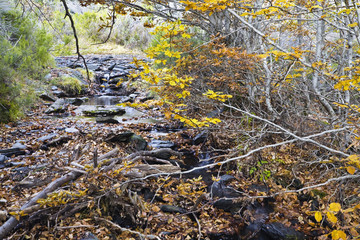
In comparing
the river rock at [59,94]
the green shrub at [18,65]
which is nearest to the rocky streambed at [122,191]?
the green shrub at [18,65]

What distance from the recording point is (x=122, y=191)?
3049 millimetres

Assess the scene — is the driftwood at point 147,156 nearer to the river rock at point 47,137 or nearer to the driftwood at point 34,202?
the driftwood at point 34,202

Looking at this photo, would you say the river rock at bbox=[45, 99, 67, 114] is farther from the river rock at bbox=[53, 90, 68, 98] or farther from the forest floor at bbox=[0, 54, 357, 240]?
the forest floor at bbox=[0, 54, 357, 240]

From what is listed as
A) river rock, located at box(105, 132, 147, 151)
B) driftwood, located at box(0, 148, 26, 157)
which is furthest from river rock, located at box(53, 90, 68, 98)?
river rock, located at box(105, 132, 147, 151)

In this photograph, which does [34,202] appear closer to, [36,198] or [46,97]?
[36,198]

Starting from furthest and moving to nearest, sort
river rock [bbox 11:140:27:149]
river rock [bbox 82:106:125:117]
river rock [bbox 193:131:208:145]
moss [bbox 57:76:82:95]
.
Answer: moss [bbox 57:76:82:95] < river rock [bbox 82:106:125:117] < river rock [bbox 193:131:208:145] < river rock [bbox 11:140:27:149]

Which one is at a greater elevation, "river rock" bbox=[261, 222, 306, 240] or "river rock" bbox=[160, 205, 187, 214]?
"river rock" bbox=[160, 205, 187, 214]

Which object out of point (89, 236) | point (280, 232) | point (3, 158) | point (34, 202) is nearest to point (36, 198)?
point (34, 202)

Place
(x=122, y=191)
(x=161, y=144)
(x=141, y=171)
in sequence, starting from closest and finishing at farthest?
(x=122, y=191)
(x=141, y=171)
(x=161, y=144)

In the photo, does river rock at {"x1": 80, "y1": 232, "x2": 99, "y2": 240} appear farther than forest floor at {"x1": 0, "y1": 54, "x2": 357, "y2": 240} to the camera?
No

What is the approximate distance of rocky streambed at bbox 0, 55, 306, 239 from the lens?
264 centimetres

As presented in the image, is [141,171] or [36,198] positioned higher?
[36,198]

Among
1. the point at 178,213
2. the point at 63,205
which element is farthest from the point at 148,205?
the point at 63,205

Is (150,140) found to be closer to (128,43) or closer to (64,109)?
(64,109)
